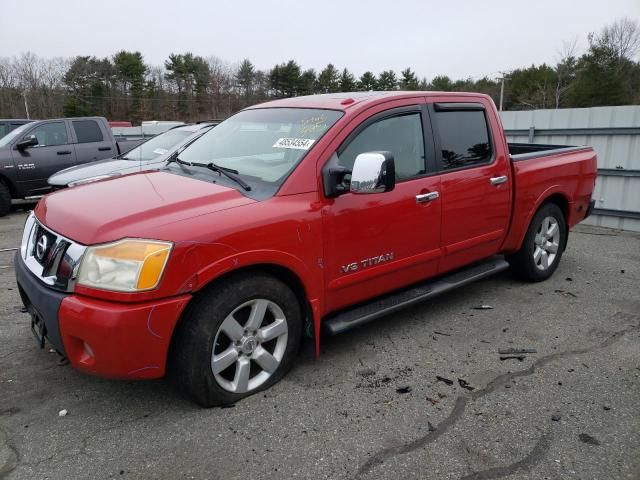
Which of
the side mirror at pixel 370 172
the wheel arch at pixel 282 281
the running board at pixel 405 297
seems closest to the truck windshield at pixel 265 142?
the side mirror at pixel 370 172

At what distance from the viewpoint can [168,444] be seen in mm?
2596

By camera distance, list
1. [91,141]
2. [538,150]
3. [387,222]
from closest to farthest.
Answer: [387,222] → [538,150] → [91,141]

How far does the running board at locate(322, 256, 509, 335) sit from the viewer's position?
3.34 m

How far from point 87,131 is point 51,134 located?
67cm

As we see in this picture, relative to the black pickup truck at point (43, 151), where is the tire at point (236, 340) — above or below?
below

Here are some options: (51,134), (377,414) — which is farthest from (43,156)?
(377,414)

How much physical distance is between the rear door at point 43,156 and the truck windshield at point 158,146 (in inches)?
91.9

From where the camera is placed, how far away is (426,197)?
3.67 meters

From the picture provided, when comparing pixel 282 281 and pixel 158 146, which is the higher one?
pixel 158 146

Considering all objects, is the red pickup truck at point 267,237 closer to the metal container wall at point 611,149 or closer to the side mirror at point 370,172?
the side mirror at point 370,172

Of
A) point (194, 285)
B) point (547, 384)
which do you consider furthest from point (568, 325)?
point (194, 285)

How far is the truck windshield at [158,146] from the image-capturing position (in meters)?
7.95

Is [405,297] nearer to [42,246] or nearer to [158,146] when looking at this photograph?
[42,246]

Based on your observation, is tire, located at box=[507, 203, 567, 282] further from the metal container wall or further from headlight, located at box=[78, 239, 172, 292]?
headlight, located at box=[78, 239, 172, 292]
